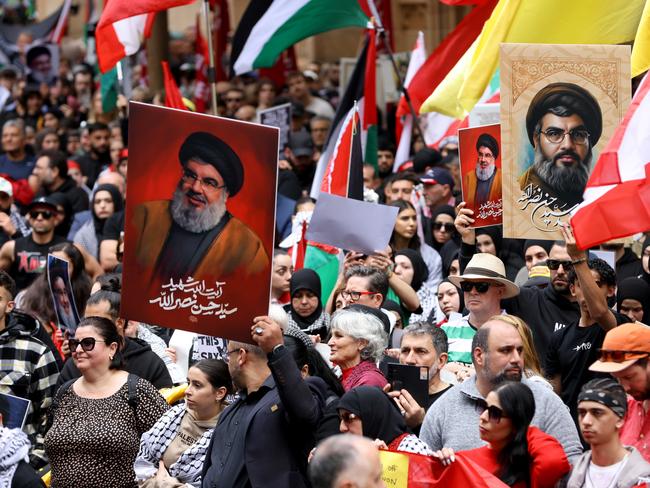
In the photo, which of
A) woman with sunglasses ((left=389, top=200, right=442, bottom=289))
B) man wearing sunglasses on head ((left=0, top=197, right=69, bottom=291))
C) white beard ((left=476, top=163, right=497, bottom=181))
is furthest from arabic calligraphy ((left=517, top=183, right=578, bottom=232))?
man wearing sunglasses on head ((left=0, top=197, right=69, bottom=291))

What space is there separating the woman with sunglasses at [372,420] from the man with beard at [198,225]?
84 centimetres

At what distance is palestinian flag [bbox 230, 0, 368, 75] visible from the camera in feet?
45.4

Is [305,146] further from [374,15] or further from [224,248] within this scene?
[224,248]

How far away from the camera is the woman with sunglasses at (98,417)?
26.9ft

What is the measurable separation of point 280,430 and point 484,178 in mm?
2691

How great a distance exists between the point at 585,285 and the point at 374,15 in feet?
20.5

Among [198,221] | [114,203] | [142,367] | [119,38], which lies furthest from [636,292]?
[119,38]

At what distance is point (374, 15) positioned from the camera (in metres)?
13.6

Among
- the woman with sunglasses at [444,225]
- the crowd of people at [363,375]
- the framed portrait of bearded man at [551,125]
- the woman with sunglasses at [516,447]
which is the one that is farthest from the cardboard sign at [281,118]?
the woman with sunglasses at [516,447]

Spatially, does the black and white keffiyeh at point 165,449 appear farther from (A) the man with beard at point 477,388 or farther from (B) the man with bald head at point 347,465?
(B) the man with bald head at point 347,465

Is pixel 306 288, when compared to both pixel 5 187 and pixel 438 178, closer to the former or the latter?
pixel 438 178

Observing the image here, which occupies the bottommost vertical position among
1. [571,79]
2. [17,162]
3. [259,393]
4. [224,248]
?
[17,162]

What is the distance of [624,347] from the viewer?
674 centimetres

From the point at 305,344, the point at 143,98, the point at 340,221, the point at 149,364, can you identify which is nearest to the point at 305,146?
the point at 143,98
